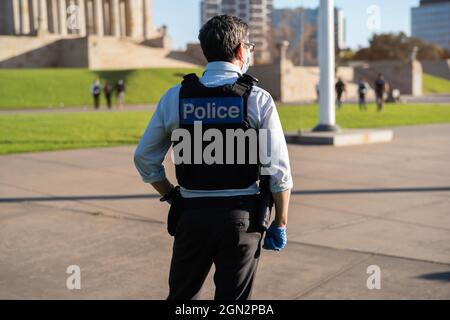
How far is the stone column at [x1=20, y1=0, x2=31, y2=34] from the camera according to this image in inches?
2665

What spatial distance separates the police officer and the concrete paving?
156 centimetres

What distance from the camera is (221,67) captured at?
296 cm

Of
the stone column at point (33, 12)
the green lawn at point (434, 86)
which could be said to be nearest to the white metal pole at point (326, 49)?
the green lawn at point (434, 86)

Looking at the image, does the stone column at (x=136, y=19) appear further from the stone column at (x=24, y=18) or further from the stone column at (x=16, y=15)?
the stone column at (x=16, y=15)

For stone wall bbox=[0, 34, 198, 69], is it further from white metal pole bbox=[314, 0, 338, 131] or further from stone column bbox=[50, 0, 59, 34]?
white metal pole bbox=[314, 0, 338, 131]

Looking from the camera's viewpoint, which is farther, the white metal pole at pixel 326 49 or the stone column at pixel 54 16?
the stone column at pixel 54 16

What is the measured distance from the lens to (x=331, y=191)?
8.37m

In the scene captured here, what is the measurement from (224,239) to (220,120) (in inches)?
21.8

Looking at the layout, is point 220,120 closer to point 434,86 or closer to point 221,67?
point 221,67

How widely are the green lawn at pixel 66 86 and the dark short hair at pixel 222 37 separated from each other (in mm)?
31354

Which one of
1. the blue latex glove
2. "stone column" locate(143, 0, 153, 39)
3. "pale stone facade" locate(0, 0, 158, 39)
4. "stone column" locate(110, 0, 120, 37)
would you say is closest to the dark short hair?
the blue latex glove

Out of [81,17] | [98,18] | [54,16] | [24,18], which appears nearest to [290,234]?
[24,18]

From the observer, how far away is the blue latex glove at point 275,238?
2998 mm

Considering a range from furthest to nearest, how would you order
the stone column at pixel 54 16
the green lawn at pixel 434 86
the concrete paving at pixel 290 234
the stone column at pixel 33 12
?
the stone column at pixel 54 16, the stone column at pixel 33 12, the green lawn at pixel 434 86, the concrete paving at pixel 290 234
